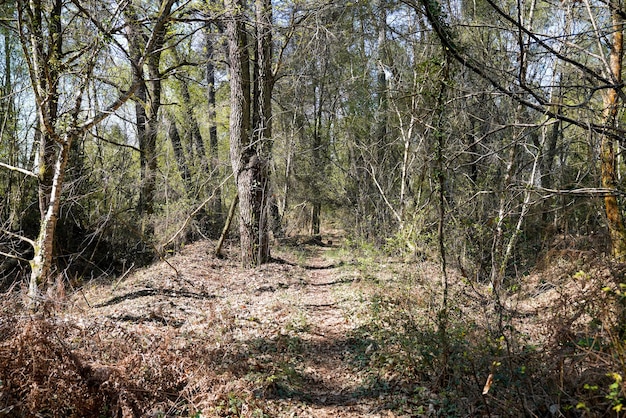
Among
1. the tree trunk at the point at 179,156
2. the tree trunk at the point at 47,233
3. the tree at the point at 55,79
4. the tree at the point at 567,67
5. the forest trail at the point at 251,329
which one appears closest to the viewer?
the tree at the point at 567,67

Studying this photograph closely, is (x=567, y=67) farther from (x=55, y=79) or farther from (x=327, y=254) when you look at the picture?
(x=327, y=254)

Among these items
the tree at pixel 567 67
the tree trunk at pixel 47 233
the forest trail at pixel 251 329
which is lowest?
the forest trail at pixel 251 329

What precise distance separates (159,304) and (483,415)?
554cm

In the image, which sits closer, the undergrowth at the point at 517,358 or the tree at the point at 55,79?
the undergrowth at the point at 517,358

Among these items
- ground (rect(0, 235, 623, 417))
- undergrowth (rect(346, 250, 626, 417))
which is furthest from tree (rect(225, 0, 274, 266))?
undergrowth (rect(346, 250, 626, 417))

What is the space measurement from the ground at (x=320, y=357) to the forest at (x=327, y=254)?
1.2 inches

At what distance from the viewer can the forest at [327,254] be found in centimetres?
395

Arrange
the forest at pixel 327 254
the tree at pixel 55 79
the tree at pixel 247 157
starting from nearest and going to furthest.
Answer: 1. the forest at pixel 327 254
2. the tree at pixel 55 79
3. the tree at pixel 247 157

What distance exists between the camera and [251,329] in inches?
263

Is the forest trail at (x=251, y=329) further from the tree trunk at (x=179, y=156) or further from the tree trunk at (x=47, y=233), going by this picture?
the tree trunk at (x=179, y=156)

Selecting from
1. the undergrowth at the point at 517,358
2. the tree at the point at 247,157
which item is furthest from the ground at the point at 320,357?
Result: the tree at the point at 247,157

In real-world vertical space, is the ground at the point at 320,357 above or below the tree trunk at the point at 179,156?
below

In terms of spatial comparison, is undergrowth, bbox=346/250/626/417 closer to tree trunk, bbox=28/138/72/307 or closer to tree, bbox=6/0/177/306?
tree trunk, bbox=28/138/72/307

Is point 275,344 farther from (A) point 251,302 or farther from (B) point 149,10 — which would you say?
(B) point 149,10
